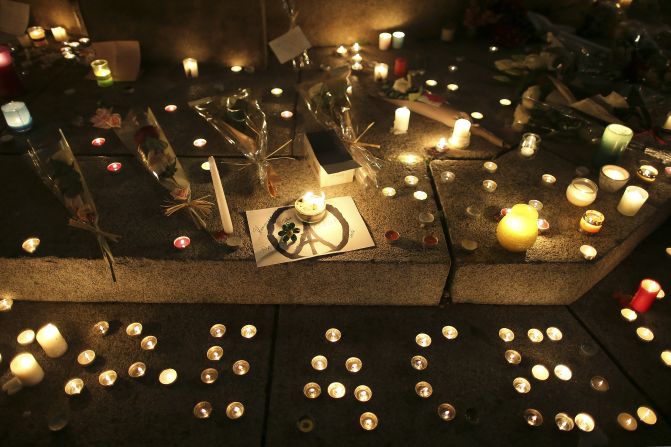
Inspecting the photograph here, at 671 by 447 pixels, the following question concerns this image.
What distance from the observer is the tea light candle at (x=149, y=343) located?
7.94ft

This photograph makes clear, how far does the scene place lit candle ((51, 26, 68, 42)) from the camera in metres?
4.44

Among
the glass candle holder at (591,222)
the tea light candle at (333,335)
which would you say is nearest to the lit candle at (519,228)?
the glass candle holder at (591,222)

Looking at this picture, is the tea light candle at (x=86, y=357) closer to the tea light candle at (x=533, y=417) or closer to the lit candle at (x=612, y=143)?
the tea light candle at (x=533, y=417)

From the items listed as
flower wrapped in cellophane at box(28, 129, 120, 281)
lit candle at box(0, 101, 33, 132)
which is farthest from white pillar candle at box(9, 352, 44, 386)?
lit candle at box(0, 101, 33, 132)

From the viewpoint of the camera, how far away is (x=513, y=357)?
7.92ft

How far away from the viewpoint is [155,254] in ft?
7.98

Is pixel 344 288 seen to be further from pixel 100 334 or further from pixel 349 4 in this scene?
pixel 349 4

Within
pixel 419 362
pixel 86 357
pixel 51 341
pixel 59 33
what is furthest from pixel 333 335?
pixel 59 33

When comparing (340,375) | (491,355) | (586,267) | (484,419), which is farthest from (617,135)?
(340,375)

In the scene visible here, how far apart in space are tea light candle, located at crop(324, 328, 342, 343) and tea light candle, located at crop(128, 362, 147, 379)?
91 centimetres

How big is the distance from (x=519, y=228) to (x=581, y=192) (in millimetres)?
636

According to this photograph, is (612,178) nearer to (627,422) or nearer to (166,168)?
(627,422)

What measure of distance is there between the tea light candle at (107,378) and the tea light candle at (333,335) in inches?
40.9

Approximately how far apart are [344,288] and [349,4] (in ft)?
9.31
